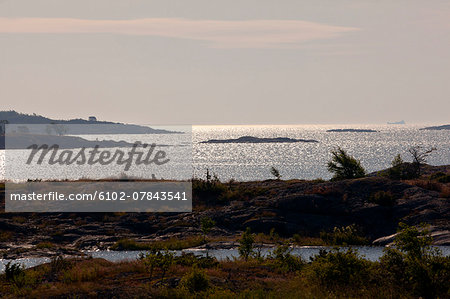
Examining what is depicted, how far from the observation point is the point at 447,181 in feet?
153

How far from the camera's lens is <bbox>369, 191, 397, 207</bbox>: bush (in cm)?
4021

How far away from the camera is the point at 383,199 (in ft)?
133

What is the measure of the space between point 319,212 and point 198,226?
9.98 m

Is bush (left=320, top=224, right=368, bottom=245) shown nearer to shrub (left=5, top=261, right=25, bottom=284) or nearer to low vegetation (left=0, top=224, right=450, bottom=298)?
low vegetation (left=0, top=224, right=450, bottom=298)

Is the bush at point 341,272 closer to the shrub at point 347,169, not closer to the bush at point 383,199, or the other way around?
the bush at point 383,199

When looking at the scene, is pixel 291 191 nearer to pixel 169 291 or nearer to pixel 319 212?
pixel 319 212

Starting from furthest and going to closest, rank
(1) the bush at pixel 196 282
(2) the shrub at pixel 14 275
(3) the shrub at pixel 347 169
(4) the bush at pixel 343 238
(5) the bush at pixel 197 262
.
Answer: (3) the shrub at pixel 347 169, (4) the bush at pixel 343 238, (5) the bush at pixel 197 262, (2) the shrub at pixel 14 275, (1) the bush at pixel 196 282

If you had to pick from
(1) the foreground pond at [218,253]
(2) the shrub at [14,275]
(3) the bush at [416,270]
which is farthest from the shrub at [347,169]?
(2) the shrub at [14,275]

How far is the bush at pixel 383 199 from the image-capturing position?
132 ft

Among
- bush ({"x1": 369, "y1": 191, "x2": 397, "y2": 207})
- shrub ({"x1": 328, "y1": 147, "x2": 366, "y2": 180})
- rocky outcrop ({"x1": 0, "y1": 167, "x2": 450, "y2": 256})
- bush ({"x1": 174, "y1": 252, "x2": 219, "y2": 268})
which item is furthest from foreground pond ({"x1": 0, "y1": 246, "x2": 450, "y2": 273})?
shrub ({"x1": 328, "y1": 147, "x2": 366, "y2": 180})

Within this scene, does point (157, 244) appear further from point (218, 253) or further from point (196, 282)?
point (196, 282)

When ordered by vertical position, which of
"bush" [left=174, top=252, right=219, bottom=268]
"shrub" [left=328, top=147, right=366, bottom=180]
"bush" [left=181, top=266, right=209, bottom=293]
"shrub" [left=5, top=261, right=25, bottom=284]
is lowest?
"bush" [left=174, top=252, right=219, bottom=268]

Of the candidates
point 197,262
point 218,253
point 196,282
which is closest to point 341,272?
point 196,282

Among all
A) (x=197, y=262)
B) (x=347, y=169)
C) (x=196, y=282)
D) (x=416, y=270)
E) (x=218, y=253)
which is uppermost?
(x=347, y=169)
